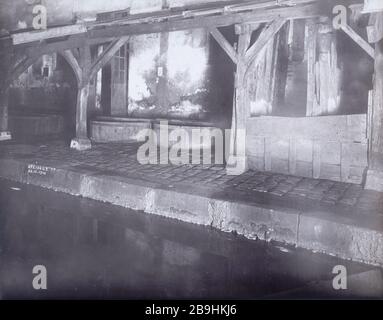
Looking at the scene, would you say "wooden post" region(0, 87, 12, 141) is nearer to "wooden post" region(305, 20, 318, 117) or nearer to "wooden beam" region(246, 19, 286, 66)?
"wooden beam" region(246, 19, 286, 66)

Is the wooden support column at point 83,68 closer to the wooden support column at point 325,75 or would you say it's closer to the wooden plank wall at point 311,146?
the wooden plank wall at point 311,146

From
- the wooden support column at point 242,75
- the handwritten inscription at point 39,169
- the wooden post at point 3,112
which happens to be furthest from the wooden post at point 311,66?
the wooden post at point 3,112

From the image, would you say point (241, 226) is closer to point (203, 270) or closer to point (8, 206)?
point (203, 270)

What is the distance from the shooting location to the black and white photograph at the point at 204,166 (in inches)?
163

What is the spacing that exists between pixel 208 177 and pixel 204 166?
1121 millimetres

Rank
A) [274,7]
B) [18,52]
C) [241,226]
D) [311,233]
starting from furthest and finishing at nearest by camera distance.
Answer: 1. [18,52]
2. [274,7]
3. [241,226]
4. [311,233]

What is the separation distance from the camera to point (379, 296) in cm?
367

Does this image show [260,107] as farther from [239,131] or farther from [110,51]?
[110,51]

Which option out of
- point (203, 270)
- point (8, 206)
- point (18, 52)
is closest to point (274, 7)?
point (203, 270)

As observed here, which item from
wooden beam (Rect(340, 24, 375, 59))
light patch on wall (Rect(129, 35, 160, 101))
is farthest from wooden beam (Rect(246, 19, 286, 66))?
light patch on wall (Rect(129, 35, 160, 101))

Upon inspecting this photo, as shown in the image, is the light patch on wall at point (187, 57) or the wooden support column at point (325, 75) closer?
the wooden support column at point (325, 75)

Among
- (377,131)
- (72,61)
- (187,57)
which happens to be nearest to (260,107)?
(377,131)

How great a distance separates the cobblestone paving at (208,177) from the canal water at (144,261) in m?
1.11

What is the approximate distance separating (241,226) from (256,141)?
2.82 meters
